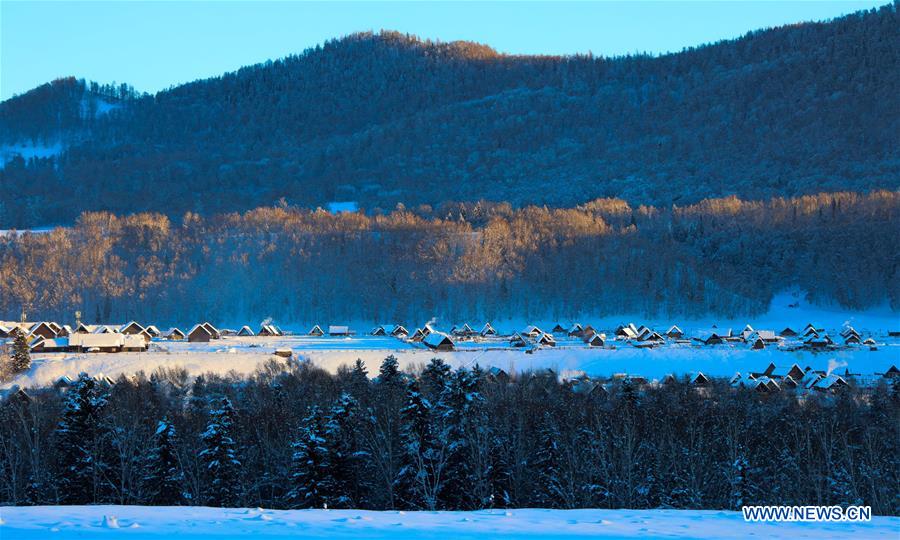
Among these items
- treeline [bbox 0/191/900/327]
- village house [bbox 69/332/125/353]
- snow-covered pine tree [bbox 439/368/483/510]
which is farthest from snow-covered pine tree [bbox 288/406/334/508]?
treeline [bbox 0/191/900/327]

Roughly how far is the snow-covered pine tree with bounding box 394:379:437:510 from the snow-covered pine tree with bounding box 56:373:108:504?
25.8 feet

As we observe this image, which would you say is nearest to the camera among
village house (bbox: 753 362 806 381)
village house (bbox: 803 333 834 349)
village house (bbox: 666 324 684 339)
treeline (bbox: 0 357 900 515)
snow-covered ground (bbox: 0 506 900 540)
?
snow-covered ground (bbox: 0 506 900 540)

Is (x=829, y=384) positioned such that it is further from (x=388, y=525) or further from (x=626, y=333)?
(x=388, y=525)

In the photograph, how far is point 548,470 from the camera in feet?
98.6

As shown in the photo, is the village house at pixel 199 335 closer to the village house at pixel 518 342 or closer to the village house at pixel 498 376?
the village house at pixel 518 342

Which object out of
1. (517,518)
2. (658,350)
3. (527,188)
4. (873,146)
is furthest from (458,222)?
(517,518)

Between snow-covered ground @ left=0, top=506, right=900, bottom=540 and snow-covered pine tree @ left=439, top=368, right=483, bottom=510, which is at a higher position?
snow-covered ground @ left=0, top=506, right=900, bottom=540

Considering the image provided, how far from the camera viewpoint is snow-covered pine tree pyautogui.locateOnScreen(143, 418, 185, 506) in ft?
92.9

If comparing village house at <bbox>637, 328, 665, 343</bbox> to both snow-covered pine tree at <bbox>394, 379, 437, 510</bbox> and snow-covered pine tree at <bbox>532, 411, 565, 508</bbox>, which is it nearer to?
snow-covered pine tree at <bbox>532, 411, 565, 508</bbox>

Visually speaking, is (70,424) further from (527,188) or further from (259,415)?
(527,188)

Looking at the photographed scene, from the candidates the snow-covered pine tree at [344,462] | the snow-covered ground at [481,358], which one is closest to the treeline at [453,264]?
the snow-covered ground at [481,358]

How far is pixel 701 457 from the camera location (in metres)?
31.0

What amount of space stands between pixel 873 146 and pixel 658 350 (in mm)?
141648

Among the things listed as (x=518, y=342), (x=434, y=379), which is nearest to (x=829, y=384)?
(x=434, y=379)
